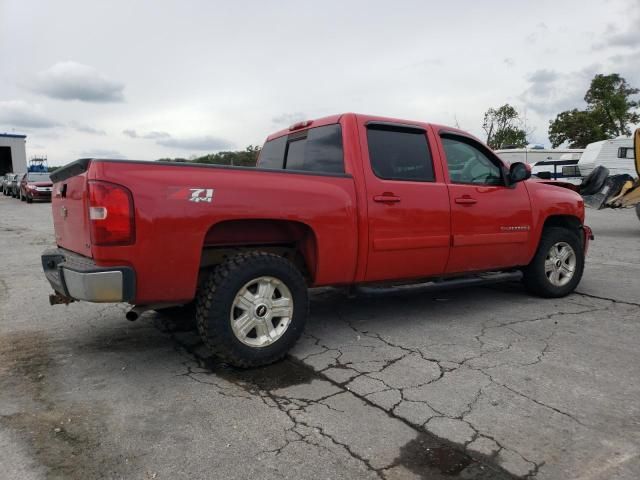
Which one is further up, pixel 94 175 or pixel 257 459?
pixel 94 175

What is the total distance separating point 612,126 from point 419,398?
136ft

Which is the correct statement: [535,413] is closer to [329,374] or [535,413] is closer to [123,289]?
[329,374]

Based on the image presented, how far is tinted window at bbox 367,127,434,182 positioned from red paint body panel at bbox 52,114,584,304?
3.4 inches

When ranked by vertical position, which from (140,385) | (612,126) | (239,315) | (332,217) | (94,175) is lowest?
(140,385)

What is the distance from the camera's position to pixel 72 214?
144 inches

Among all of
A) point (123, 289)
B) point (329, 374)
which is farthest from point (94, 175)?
point (329, 374)

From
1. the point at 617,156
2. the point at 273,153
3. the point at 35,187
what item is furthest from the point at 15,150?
the point at 273,153

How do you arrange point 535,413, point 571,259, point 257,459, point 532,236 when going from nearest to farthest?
1. point 257,459
2. point 535,413
3. point 532,236
4. point 571,259

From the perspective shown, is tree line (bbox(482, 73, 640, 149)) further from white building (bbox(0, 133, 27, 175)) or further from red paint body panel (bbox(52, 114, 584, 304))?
white building (bbox(0, 133, 27, 175))

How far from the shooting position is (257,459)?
102 inches

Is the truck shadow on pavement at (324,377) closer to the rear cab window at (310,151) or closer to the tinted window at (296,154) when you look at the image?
the rear cab window at (310,151)

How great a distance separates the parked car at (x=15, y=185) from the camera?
102ft

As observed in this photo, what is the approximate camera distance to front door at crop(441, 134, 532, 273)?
4.86 m

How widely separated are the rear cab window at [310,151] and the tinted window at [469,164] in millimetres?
1195
